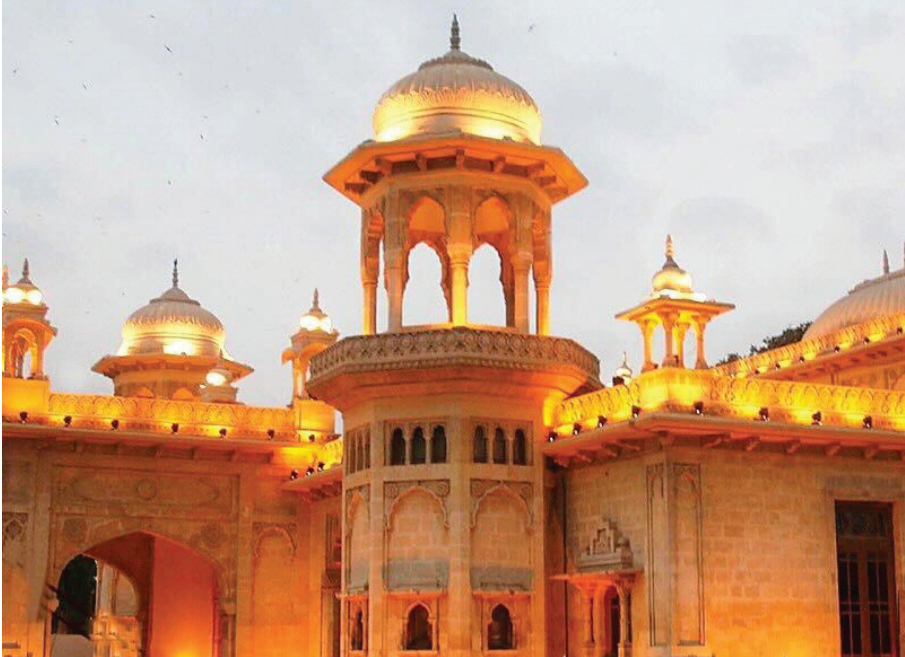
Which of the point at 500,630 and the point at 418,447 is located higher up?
the point at 418,447

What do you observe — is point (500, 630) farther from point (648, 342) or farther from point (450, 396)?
point (648, 342)

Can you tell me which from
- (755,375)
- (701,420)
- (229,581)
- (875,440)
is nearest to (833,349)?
(755,375)

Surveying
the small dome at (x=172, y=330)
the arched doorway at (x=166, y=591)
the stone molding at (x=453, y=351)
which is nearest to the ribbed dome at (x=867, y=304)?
the stone molding at (x=453, y=351)

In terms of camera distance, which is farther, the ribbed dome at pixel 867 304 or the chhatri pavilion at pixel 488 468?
the ribbed dome at pixel 867 304

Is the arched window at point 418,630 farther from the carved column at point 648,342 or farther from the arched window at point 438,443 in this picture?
the carved column at point 648,342

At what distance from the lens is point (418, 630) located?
1959cm

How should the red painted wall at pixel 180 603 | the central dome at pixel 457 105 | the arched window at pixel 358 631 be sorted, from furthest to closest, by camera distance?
the red painted wall at pixel 180 603 < the central dome at pixel 457 105 < the arched window at pixel 358 631

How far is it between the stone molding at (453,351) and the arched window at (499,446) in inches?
44.2

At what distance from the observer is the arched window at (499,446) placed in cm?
1978

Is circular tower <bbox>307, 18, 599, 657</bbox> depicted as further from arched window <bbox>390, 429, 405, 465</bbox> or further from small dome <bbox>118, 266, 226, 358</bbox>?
small dome <bbox>118, 266, 226, 358</bbox>

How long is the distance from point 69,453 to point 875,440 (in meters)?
13.6

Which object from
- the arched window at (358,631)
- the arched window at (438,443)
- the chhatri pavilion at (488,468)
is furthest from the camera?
the arched window at (358,631)

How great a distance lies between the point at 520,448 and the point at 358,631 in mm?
3621

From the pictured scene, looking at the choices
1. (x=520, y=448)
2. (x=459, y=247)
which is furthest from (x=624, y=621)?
(x=459, y=247)
